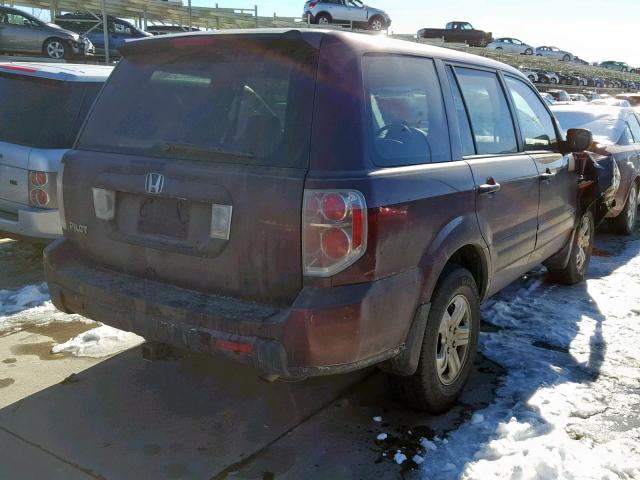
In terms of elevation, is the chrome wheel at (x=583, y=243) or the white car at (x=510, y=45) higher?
the white car at (x=510, y=45)

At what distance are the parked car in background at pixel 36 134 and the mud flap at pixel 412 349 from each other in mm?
3060

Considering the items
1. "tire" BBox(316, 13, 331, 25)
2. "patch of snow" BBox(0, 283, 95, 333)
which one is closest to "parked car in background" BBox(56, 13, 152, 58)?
"tire" BBox(316, 13, 331, 25)

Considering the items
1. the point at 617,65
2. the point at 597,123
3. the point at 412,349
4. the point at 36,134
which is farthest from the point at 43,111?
the point at 617,65

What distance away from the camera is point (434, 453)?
297 cm

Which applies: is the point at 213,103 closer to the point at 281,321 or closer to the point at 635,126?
the point at 281,321

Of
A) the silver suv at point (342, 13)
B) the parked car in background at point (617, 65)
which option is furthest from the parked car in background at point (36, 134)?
the parked car in background at point (617, 65)

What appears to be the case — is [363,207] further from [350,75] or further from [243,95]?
[243,95]

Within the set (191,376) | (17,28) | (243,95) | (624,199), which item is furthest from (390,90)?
(17,28)

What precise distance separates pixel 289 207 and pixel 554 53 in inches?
2249

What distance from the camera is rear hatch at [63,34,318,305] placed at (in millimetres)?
2580

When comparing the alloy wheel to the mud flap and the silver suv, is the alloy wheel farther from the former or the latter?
the mud flap

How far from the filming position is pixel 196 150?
282 centimetres

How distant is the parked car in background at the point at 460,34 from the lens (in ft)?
129

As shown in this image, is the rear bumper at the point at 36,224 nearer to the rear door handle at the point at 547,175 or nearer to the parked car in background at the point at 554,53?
the rear door handle at the point at 547,175
